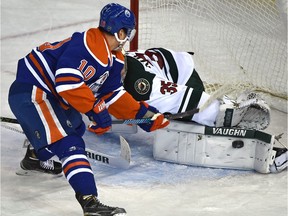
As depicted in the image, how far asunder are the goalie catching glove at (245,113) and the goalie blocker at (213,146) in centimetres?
7

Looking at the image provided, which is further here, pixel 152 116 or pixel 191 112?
pixel 191 112

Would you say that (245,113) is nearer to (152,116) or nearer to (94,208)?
(152,116)

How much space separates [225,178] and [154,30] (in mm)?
1065

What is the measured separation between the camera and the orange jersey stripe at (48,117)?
117 inches

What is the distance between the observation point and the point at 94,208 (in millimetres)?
2834

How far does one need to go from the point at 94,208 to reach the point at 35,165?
0.55 metres

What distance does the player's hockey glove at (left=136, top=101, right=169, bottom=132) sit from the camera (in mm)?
3254

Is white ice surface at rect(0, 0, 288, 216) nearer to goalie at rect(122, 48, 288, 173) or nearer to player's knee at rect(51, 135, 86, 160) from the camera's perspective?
goalie at rect(122, 48, 288, 173)

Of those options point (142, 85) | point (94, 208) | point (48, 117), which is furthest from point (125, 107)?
point (94, 208)

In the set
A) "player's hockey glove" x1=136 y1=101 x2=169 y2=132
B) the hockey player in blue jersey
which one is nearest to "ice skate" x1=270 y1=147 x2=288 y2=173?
"player's hockey glove" x1=136 y1=101 x2=169 y2=132

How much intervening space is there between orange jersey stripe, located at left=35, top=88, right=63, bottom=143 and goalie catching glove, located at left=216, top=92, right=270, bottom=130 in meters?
0.75

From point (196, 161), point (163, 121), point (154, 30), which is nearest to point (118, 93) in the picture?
point (163, 121)

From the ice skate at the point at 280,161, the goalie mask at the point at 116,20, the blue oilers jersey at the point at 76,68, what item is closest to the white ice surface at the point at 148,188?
the ice skate at the point at 280,161

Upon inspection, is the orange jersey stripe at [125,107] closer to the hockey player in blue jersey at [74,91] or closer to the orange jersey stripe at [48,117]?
the hockey player in blue jersey at [74,91]
